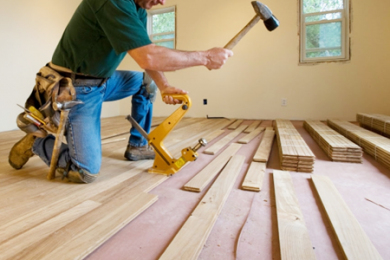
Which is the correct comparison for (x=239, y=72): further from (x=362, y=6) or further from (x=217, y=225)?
(x=217, y=225)

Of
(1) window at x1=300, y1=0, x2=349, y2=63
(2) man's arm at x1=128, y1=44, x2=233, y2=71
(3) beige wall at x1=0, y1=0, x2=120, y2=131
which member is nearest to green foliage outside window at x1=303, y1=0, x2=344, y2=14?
(1) window at x1=300, y1=0, x2=349, y2=63

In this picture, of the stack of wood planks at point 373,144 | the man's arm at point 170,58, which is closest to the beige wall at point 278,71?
the stack of wood planks at point 373,144

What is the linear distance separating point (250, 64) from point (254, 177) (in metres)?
3.60

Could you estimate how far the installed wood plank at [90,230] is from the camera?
0.75m

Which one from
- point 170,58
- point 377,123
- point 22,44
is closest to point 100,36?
point 170,58

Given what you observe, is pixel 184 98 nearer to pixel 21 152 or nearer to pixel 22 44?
pixel 21 152

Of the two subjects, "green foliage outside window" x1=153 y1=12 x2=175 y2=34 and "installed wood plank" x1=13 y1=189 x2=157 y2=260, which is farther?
"green foliage outside window" x1=153 y1=12 x2=175 y2=34

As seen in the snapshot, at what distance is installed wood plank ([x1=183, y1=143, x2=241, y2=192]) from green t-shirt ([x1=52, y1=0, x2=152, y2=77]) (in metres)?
0.76

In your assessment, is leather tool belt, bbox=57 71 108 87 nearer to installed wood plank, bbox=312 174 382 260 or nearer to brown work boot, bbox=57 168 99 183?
brown work boot, bbox=57 168 99 183

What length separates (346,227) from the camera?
0.90 m

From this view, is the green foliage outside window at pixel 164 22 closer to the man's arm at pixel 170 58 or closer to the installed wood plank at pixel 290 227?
the man's arm at pixel 170 58

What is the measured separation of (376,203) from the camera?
1121 millimetres

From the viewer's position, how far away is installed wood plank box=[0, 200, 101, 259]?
0.78 metres

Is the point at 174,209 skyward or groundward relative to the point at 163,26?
groundward
